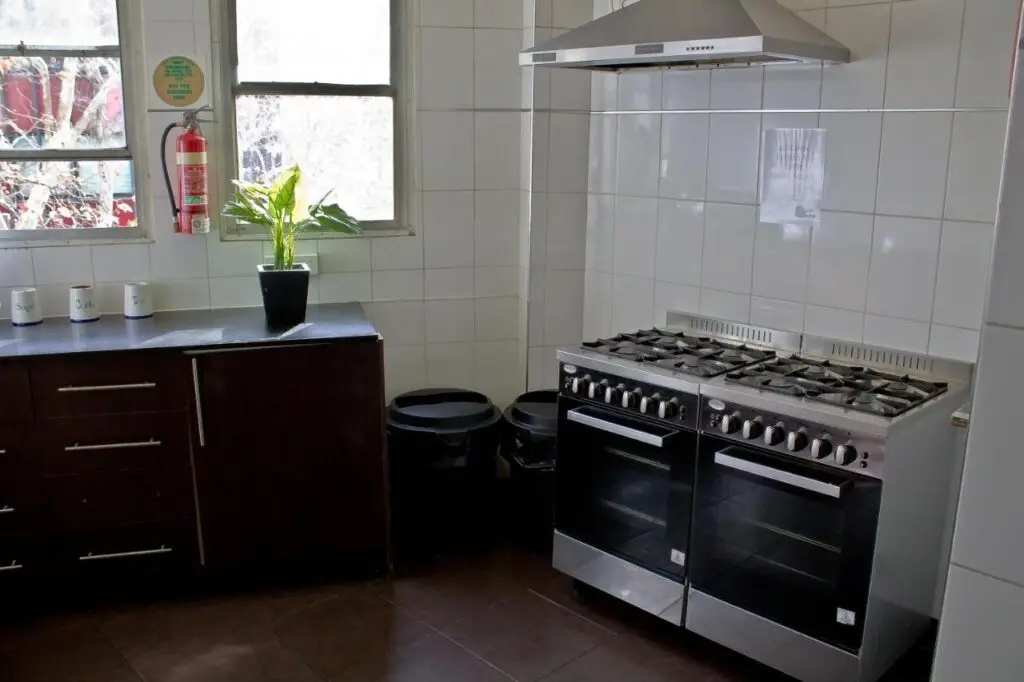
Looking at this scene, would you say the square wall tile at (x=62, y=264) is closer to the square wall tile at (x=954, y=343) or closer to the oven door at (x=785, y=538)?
the oven door at (x=785, y=538)

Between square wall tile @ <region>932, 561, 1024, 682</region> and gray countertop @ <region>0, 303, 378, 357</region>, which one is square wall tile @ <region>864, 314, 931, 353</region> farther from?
square wall tile @ <region>932, 561, 1024, 682</region>

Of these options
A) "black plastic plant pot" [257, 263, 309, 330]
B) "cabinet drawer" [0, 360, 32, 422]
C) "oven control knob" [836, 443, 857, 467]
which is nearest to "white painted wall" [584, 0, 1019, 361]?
"oven control knob" [836, 443, 857, 467]

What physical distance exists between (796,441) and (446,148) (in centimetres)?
186

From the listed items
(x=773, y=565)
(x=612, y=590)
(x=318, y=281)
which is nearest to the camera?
(x=773, y=565)

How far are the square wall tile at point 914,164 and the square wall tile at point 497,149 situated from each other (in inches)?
58.0

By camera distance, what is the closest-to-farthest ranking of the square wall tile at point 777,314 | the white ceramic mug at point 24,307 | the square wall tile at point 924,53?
the square wall tile at point 924,53, the square wall tile at point 777,314, the white ceramic mug at point 24,307

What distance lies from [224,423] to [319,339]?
0.40 m

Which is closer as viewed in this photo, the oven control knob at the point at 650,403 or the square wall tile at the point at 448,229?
the oven control knob at the point at 650,403

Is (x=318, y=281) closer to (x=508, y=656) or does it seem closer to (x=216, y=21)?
(x=216, y=21)

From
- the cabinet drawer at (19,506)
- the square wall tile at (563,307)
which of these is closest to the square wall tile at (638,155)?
the square wall tile at (563,307)

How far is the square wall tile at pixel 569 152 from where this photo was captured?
343cm

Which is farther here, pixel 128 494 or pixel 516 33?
pixel 516 33

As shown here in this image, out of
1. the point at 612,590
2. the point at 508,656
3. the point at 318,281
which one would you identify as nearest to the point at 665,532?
the point at 612,590

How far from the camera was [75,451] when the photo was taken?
9.02ft
